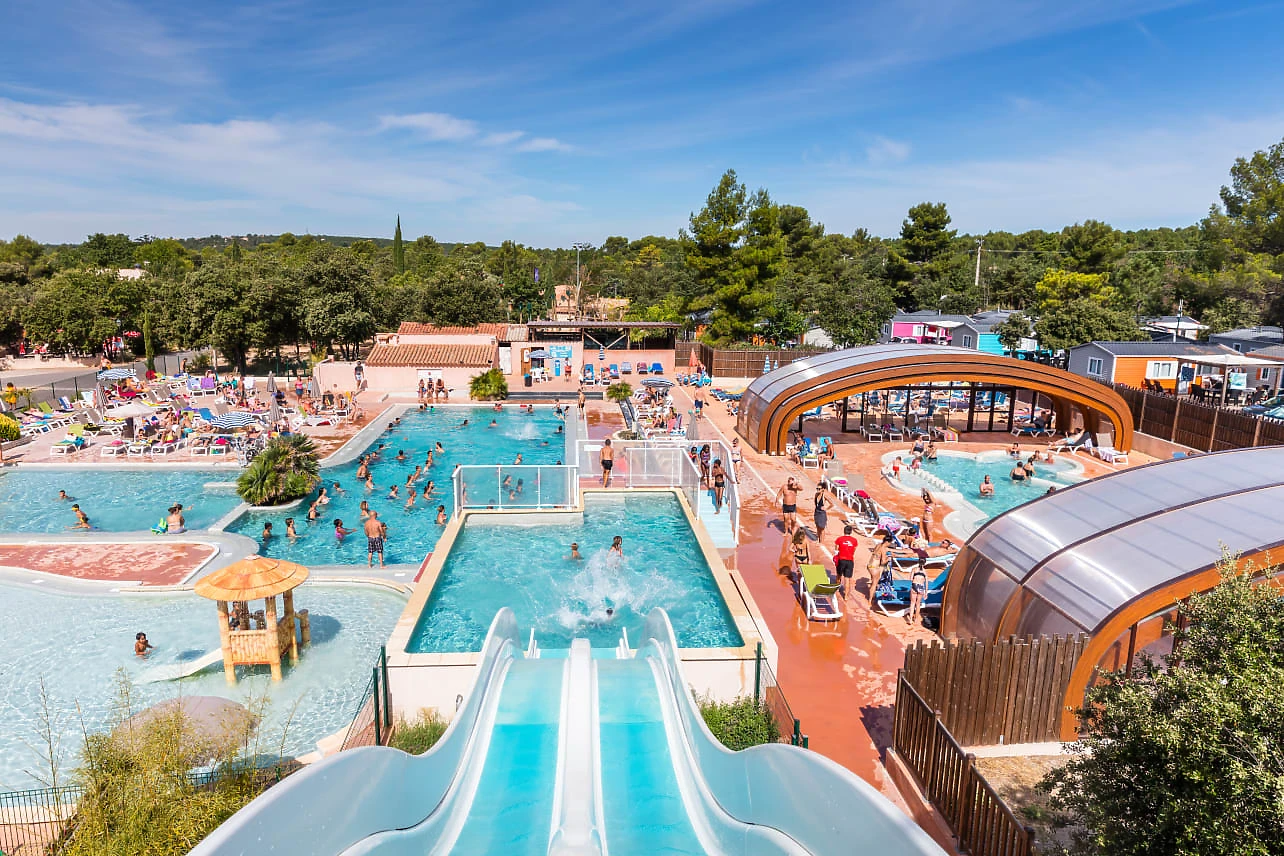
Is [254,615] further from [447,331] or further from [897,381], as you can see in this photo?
[447,331]

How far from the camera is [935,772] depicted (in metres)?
6.80

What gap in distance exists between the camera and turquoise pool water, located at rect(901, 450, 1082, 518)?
18328 millimetres

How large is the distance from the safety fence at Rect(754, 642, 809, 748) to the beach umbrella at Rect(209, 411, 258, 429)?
64.7 ft

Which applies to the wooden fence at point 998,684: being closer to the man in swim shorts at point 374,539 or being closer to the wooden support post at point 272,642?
the wooden support post at point 272,642

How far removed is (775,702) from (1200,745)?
455cm

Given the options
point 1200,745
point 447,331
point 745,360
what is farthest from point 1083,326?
point 1200,745

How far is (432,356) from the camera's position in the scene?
34719 mm

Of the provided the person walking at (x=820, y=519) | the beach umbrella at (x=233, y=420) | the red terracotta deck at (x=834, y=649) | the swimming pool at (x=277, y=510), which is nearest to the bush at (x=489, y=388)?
the swimming pool at (x=277, y=510)

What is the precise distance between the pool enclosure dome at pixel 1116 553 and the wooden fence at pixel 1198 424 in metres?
12.1

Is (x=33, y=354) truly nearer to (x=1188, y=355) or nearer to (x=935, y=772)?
(x=935, y=772)

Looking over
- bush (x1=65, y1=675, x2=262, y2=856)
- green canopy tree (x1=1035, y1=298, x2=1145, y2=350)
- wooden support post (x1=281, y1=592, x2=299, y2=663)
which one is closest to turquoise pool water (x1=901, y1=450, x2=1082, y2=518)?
wooden support post (x1=281, y1=592, x2=299, y2=663)

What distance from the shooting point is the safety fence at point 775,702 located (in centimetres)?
700

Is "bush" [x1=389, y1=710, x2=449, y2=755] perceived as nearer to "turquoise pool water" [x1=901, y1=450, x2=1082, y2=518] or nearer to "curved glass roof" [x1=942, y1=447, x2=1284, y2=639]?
"curved glass roof" [x1=942, y1=447, x2=1284, y2=639]

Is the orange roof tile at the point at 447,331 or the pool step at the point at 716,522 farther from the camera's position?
the orange roof tile at the point at 447,331
